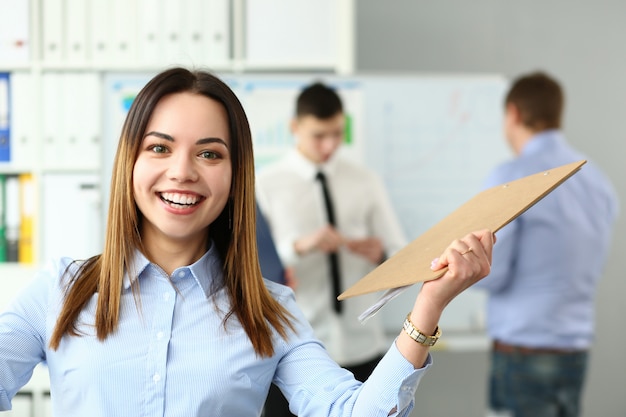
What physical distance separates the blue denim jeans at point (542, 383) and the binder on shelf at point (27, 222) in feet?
6.91

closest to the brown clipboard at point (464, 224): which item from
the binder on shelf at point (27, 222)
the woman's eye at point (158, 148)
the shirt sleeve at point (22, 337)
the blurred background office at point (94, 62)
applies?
the woman's eye at point (158, 148)

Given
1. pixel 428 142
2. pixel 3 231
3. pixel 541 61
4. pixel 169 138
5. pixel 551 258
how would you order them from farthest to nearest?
pixel 541 61 → pixel 428 142 → pixel 3 231 → pixel 551 258 → pixel 169 138

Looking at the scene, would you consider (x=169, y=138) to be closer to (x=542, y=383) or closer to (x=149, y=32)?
(x=542, y=383)

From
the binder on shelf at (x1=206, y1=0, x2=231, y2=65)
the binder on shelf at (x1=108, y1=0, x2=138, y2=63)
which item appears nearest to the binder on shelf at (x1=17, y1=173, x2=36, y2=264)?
the binder on shelf at (x1=108, y1=0, x2=138, y2=63)

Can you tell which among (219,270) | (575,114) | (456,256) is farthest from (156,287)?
(575,114)

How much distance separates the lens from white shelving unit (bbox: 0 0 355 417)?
3727 millimetres

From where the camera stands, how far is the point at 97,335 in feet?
4.09

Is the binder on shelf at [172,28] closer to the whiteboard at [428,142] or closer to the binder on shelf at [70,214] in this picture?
the binder on shelf at [70,214]

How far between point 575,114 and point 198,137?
3.75 m

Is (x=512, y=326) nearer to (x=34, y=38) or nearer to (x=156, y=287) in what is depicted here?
(x=156, y=287)

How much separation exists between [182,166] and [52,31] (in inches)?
110

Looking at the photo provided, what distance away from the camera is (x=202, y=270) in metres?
1.34

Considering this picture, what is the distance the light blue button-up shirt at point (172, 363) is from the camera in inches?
48.1

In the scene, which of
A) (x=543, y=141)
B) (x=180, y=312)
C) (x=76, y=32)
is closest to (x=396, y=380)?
(x=180, y=312)
